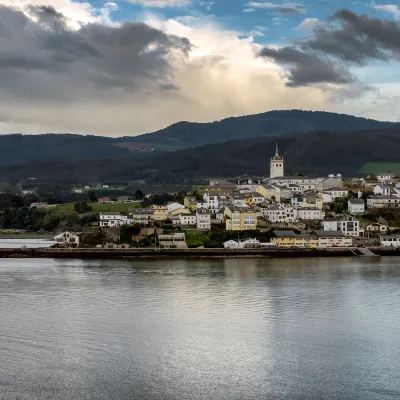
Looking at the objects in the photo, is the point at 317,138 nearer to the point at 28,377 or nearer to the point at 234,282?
the point at 234,282

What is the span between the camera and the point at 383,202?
29844 mm

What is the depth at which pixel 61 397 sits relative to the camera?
28.8ft

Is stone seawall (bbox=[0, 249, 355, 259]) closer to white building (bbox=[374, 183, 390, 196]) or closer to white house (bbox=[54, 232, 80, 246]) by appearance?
white house (bbox=[54, 232, 80, 246])

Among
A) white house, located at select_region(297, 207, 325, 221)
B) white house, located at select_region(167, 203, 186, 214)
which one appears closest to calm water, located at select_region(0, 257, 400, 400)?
white house, located at select_region(297, 207, 325, 221)

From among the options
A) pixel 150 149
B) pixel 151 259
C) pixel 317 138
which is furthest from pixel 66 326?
pixel 150 149

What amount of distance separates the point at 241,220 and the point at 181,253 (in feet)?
9.80

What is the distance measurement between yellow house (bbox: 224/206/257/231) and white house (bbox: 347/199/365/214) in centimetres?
441

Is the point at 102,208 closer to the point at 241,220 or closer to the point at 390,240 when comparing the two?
the point at 241,220

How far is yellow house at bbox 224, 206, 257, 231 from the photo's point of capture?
26500mm

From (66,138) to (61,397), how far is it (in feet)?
438

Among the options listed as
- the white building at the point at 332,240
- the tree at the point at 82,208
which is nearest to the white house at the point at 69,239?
the tree at the point at 82,208

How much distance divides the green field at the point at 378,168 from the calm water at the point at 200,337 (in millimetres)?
43252

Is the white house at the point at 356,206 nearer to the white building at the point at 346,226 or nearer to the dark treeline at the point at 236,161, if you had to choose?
the white building at the point at 346,226

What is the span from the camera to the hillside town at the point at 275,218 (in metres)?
25.8
